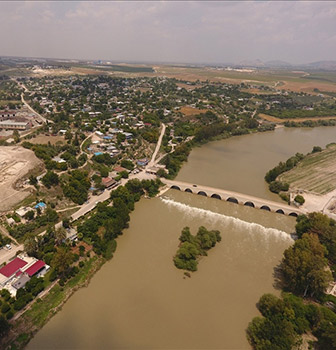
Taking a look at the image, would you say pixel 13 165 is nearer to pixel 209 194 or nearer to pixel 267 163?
pixel 209 194

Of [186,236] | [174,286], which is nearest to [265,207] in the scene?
[186,236]

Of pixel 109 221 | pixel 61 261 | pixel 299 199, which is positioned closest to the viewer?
pixel 61 261

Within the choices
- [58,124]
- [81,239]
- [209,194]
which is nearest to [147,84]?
[58,124]

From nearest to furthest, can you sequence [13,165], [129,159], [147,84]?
[13,165], [129,159], [147,84]

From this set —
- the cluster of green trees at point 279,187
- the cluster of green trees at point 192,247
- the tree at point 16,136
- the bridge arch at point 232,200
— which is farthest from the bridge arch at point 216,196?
the tree at point 16,136

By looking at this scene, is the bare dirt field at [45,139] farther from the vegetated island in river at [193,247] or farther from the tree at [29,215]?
the vegetated island in river at [193,247]

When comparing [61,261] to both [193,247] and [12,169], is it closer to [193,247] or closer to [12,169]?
[193,247]
